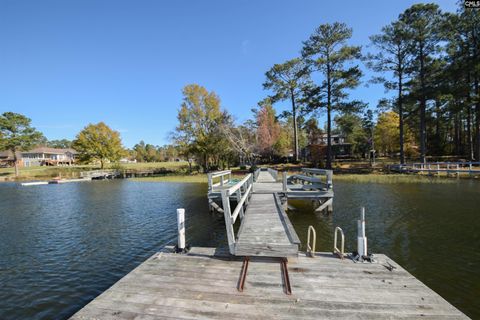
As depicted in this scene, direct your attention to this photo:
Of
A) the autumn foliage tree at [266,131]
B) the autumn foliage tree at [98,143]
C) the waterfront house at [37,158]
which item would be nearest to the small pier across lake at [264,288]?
the autumn foliage tree at [266,131]

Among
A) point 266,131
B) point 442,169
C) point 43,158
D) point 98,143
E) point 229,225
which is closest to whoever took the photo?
point 229,225

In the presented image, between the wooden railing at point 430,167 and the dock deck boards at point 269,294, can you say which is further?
the wooden railing at point 430,167

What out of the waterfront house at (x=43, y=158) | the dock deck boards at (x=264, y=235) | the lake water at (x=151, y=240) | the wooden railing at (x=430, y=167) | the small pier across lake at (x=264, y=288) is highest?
the waterfront house at (x=43, y=158)

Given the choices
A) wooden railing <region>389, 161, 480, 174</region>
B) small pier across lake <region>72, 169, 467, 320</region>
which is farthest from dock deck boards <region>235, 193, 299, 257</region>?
wooden railing <region>389, 161, 480, 174</region>

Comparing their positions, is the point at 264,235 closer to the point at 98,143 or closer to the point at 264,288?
the point at 264,288

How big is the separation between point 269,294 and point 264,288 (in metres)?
0.19

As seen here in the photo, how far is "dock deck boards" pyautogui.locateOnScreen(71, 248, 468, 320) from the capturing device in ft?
10.4

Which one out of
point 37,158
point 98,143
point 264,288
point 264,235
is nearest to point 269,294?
point 264,288

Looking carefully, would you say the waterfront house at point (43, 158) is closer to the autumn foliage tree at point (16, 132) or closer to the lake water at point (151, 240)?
the autumn foliage tree at point (16, 132)

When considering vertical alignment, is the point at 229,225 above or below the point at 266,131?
below

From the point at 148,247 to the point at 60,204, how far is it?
506 inches

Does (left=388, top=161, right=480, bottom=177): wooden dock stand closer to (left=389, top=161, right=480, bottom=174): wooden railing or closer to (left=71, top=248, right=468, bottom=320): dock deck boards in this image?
(left=389, top=161, right=480, bottom=174): wooden railing

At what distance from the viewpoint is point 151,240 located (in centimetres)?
867

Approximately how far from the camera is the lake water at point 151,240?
523cm
